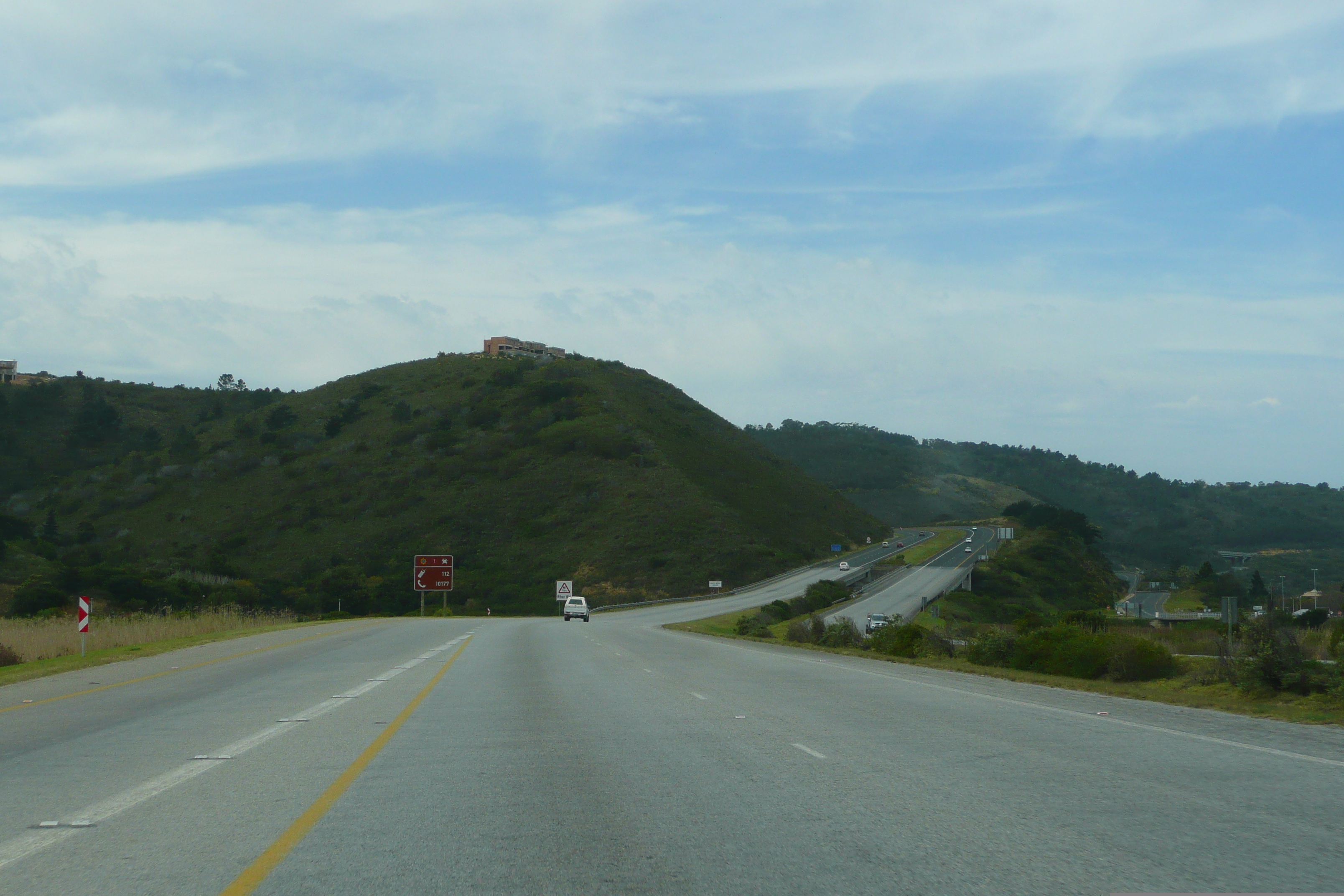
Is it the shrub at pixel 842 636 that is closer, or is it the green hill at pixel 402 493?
the shrub at pixel 842 636

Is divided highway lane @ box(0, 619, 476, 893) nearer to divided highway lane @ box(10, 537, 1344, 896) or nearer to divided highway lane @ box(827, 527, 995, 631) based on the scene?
divided highway lane @ box(10, 537, 1344, 896)

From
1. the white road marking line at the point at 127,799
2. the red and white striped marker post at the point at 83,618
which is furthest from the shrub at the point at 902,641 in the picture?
the red and white striped marker post at the point at 83,618

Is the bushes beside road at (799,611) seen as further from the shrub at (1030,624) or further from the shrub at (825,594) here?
the shrub at (1030,624)

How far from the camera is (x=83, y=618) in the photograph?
89.3 feet

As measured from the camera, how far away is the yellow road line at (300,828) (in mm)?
5754

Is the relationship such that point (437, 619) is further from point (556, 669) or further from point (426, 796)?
point (426, 796)

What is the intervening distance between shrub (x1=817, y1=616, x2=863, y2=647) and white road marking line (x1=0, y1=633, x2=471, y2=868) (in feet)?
85.0

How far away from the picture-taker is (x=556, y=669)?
23.2m

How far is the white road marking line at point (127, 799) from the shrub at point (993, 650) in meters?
17.1

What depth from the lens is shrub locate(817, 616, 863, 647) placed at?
3709 cm

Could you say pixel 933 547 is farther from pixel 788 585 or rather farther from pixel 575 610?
pixel 575 610

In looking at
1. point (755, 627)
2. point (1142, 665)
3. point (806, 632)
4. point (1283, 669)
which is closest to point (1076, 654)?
point (1142, 665)

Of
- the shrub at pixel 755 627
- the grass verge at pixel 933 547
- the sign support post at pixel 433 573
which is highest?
the grass verge at pixel 933 547

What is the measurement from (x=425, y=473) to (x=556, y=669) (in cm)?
10309
